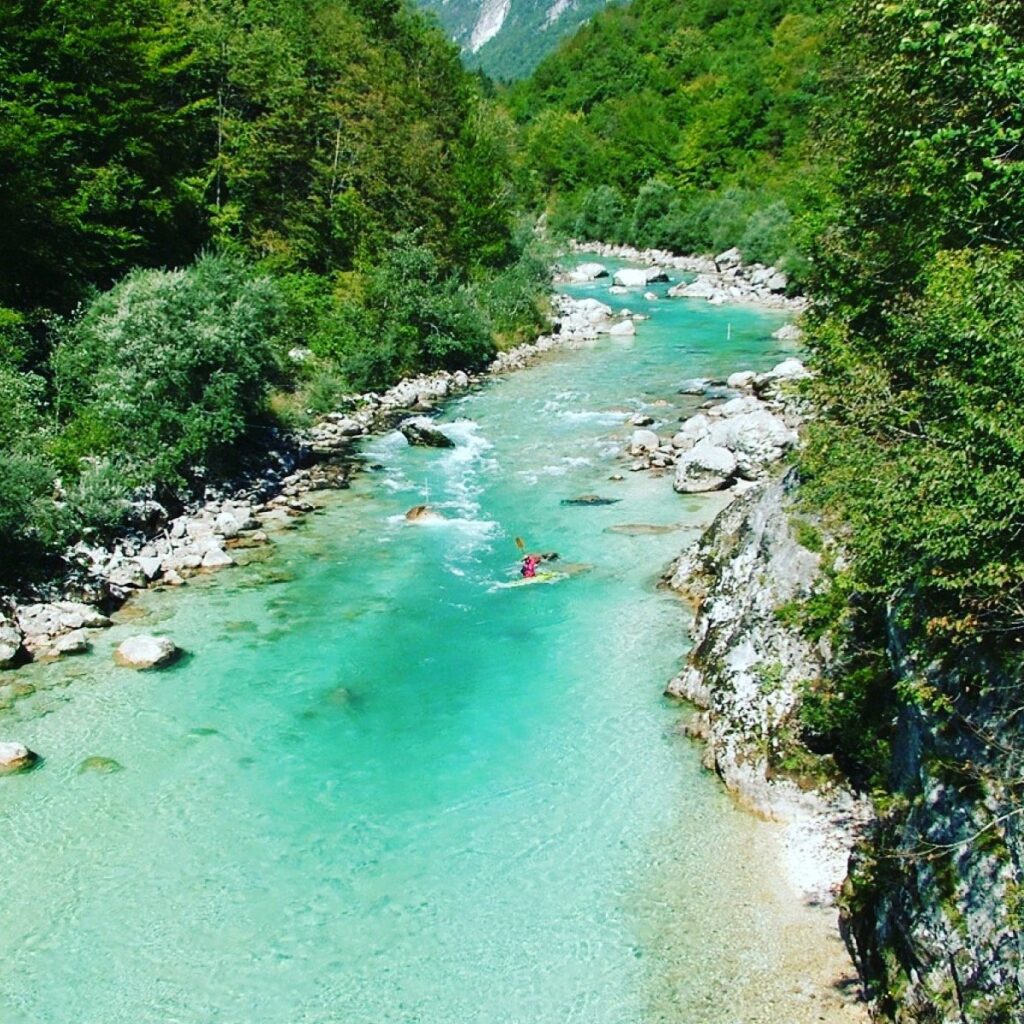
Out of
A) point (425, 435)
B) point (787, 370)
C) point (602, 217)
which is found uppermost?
point (602, 217)

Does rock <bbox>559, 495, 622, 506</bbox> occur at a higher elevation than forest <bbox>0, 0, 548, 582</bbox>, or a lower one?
lower

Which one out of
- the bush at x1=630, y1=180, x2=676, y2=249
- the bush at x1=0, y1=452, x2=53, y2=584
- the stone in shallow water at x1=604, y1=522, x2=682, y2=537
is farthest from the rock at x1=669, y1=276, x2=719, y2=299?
the bush at x1=0, y1=452, x2=53, y2=584

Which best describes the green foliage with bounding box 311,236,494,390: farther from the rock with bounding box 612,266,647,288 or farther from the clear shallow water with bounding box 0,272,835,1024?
the rock with bounding box 612,266,647,288

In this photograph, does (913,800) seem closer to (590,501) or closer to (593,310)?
(590,501)

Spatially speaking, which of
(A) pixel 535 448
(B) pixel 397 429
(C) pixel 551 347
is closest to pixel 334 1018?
(A) pixel 535 448

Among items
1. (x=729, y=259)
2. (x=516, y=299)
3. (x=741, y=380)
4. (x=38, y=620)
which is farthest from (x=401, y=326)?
(x=729, y=259)

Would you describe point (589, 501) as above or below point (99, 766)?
above

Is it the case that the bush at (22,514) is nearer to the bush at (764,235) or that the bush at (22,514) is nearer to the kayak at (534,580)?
the kayak at (534,580)
